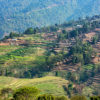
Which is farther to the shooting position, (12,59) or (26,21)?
(26,21)

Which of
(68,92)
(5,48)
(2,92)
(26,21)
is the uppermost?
(26,21)

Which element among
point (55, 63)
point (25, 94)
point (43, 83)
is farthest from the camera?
point (55, 63)

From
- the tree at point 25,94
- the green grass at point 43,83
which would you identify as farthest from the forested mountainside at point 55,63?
the tree at point 25,94

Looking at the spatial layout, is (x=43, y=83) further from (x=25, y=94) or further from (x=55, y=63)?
(x=25, y=94)

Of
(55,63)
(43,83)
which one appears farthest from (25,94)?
(55,63)

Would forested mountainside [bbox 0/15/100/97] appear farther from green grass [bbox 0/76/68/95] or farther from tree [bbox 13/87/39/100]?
tree [bbox 13/87/39/100]

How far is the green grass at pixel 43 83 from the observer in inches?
1438

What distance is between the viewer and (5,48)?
6034 cm

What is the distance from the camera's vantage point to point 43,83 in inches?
1540

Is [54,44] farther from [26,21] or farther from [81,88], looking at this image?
[26,21]

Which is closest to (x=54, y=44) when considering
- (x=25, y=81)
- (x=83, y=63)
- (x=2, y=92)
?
(x=83, y=63)

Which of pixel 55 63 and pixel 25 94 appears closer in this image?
pixel 25 94

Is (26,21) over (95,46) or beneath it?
over

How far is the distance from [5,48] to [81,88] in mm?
30239
